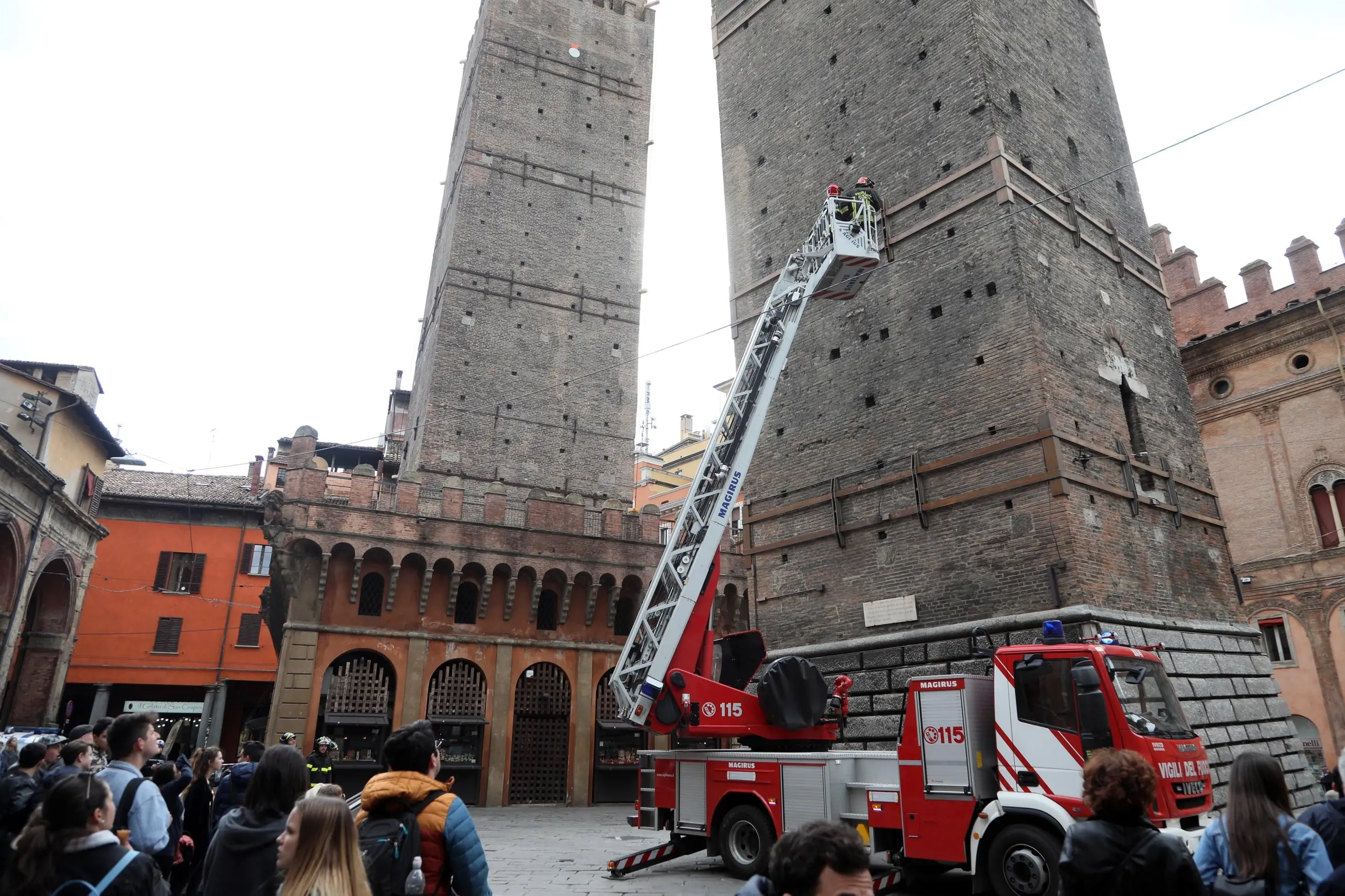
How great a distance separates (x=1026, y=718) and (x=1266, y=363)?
19797mm

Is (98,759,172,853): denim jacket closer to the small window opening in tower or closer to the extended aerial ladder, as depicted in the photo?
Answer: the extended aerial ladder

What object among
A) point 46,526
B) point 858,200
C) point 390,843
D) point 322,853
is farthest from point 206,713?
point 322,853

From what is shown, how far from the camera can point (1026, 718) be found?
270 inches

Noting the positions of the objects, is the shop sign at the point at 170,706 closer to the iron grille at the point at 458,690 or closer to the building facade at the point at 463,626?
the building facade at the point at 463,626

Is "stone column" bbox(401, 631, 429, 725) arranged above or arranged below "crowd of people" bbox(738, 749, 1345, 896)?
above

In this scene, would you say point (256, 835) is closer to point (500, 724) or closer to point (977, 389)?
point (977, 389)

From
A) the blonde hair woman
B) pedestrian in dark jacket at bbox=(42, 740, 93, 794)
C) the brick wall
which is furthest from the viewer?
the brick wall

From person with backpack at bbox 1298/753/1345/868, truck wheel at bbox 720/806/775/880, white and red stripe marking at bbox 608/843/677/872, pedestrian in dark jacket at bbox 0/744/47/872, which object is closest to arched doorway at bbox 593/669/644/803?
white and red stripe marking at bbox 608/843/677/872

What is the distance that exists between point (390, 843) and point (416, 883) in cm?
18

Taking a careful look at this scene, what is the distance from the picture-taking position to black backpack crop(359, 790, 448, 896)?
2881mm

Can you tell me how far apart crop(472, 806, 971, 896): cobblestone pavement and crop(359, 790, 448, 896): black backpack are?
5407mm

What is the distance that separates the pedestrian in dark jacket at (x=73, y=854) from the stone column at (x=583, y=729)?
16037 mm

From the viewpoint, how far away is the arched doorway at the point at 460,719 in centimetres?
1686

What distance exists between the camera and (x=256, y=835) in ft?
9.89
